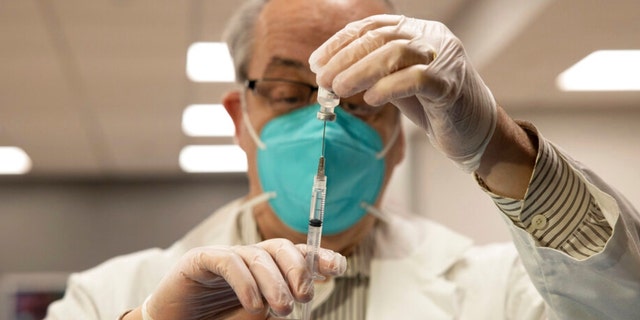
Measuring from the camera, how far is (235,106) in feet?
5.05

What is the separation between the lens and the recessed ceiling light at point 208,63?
154 inches

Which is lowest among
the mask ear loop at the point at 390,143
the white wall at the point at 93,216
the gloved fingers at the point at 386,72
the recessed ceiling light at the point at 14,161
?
the white wall at the point at 93,216

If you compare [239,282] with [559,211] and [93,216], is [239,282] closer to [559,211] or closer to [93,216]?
[559,211]

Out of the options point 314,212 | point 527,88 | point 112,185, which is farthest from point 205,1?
point 112,185

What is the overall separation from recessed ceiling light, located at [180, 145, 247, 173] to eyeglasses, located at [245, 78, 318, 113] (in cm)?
436

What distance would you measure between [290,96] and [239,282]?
0.52 m

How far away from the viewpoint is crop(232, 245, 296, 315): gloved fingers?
0.85m

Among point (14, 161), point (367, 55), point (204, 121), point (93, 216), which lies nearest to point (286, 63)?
point (367, 55)

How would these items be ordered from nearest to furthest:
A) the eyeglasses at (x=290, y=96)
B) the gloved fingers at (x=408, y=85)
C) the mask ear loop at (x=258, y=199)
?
the gloved fingers at (x=408, y=85), the eyeglasses at (x=290, y=96), the mask ear loop at (x=258, y=199)

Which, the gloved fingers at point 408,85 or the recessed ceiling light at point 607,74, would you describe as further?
the recessed ceiling light at point 607,74

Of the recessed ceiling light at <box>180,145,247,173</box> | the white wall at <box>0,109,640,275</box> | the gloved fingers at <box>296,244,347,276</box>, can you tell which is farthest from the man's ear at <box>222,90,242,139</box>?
the white wall at <box>0,109,640,275</box>

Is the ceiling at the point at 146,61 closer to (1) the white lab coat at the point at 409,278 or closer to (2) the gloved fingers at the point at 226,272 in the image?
(1) the white lab coat at the point at 409,278

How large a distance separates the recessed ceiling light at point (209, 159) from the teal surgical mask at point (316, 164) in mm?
4366

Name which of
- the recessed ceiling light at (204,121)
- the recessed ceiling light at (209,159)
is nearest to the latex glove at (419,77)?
the recessed ceiling light at (204,121)
